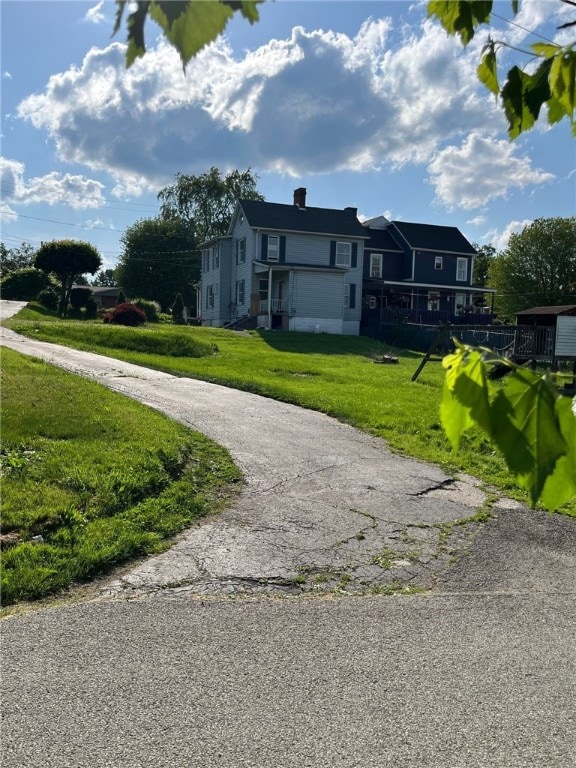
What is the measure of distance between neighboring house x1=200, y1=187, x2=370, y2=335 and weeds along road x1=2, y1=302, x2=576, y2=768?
30.1 meters

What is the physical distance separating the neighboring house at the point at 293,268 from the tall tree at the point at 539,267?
22.0m

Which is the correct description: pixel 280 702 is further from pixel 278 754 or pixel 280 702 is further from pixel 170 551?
pixel 170 551

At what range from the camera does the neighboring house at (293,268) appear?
36656 mm

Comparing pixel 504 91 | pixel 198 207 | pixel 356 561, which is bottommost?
pixel 356 561

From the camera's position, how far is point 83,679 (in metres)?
3.31

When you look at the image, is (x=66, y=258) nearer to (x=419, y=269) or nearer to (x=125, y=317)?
(x=125, y=317)

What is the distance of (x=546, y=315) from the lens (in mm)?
18922

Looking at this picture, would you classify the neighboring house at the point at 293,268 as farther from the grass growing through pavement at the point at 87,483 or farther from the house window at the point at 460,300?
the grass growing through pavement at the point at 87,483

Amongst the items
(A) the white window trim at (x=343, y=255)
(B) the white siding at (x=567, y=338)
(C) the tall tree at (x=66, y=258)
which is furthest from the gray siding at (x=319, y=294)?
(B) the white siding at (x=567, y=338)

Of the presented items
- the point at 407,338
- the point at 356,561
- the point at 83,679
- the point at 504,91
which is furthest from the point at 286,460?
the point at 407,338

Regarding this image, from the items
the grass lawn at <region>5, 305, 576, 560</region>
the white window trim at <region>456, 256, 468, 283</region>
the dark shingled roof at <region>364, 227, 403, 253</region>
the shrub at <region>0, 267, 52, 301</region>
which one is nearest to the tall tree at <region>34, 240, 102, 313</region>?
the shrub at <region>0, 267, 52, 301</region>

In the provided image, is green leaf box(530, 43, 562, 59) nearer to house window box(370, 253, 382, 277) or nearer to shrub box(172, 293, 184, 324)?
house window box(370, 253, 382, 277)

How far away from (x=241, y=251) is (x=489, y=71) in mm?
40208

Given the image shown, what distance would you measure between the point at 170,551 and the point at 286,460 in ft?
11.1
